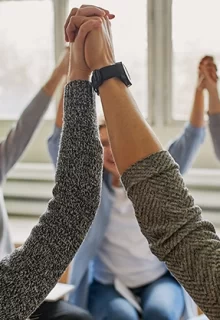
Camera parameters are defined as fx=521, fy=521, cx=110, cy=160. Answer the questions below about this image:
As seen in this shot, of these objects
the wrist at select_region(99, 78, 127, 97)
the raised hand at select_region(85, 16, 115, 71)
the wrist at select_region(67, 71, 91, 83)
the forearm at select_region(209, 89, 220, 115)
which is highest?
the raised hand at select_region(85, 16, 115, 71)

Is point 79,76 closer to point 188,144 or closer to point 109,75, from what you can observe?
point 109,75

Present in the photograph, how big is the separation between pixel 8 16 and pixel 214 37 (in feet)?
3.74

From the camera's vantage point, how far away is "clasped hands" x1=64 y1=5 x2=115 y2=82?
75cm

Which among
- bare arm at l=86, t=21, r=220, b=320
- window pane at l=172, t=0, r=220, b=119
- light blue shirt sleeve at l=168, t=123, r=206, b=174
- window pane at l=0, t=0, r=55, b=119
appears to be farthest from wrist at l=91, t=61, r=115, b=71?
window pane at l=0, t=0, r=55, b=119

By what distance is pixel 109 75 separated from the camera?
0.69m

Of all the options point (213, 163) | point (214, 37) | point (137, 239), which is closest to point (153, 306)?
point (137, 239)

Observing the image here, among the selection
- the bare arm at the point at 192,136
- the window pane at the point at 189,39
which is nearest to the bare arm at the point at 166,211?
the bare arm at the point at 192,136

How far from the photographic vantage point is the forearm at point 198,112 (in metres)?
1.81

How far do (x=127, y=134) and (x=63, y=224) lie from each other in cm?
16

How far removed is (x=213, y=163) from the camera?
102 inches

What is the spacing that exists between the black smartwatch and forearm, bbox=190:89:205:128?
114 cm

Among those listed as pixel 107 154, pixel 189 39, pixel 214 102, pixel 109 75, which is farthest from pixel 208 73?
pixel 109 75

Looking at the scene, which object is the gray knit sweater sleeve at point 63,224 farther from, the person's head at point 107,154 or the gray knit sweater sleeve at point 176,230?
the person's head at point 107,154

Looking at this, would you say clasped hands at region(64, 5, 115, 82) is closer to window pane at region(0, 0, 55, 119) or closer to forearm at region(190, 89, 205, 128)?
forearm at region(190, 89, 205, 128)
